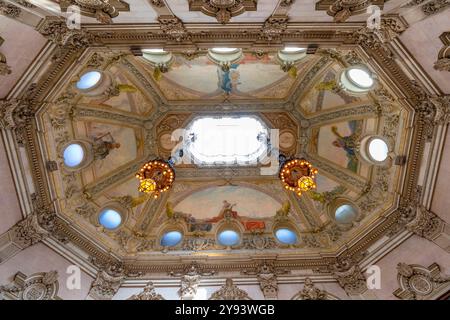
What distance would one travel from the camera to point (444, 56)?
7.46m

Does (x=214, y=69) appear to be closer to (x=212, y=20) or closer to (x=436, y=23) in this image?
(x=212, y=20)

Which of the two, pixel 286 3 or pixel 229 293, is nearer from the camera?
pixel 286 3

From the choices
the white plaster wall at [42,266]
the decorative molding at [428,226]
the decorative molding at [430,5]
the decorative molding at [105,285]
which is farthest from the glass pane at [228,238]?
the decorative molding at [430,5]

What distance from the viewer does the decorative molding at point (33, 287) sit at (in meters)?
9.25

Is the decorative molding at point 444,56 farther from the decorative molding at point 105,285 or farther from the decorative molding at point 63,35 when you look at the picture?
the decorative molding at point 105,285

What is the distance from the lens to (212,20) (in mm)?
7926

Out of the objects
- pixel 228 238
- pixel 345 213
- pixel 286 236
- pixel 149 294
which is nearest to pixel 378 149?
pixel 345 213

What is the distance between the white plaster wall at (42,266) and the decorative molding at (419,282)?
29.6 ft

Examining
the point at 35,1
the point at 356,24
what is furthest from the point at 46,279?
the point at 356,24

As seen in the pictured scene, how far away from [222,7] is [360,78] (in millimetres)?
5948

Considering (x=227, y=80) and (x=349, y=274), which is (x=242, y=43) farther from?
(x=349, y=274)

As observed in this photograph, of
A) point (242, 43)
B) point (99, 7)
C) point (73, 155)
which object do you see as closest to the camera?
point (99, 7)

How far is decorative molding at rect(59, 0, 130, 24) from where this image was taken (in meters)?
7.13
